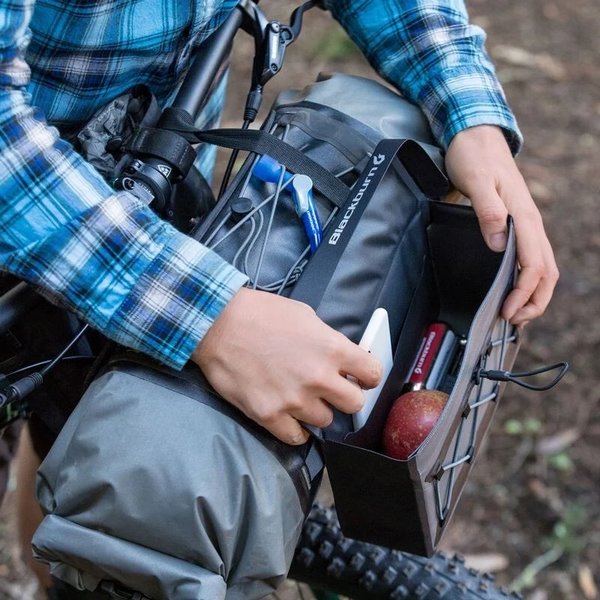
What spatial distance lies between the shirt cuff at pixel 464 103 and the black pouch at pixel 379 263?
0.03 metres

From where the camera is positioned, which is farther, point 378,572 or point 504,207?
point 378,572

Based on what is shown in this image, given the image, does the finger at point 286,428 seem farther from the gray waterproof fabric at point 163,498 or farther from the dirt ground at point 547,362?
the dirt ground at point 547,362

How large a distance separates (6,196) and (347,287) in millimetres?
398

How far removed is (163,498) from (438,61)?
0.75m

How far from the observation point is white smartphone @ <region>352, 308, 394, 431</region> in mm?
1028

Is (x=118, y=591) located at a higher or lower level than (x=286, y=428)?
lower

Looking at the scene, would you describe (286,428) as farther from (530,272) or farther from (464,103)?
(464,103)

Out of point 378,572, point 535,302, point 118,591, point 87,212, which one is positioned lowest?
point 378,572

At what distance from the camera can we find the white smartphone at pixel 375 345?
103 centimetres

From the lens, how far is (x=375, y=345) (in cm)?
104

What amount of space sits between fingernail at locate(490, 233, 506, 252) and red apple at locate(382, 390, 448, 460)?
0.66 feet

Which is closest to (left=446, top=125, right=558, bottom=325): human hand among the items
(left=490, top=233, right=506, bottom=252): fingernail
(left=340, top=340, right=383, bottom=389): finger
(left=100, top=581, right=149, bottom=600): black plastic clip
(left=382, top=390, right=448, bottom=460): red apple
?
(left=490, top=233, right=506, bottom=252): fingernail

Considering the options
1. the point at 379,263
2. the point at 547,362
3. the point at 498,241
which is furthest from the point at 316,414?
the point at 547,362

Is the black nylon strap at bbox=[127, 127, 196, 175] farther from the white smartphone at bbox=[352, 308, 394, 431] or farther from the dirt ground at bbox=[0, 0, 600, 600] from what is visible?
the dirt ground at bbox=[0, 0, 600, 600]
